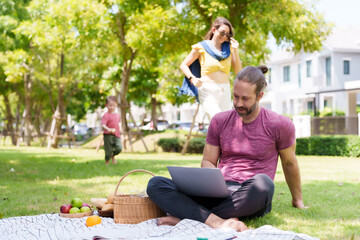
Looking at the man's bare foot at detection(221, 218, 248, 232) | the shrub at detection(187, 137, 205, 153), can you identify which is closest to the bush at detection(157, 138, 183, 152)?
the shrub at detection(187, 137, 205, 153)

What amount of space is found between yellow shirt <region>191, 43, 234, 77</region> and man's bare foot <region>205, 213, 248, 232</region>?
3083 mm

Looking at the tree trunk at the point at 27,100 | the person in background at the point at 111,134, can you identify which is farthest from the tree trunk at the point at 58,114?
the person in background at the point at 111,134

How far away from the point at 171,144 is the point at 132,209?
14.8 meters

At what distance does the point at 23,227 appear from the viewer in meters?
4.13

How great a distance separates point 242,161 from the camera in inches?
172

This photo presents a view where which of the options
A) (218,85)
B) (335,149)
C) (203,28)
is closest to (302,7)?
(203,28)

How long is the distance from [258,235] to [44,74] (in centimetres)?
2221

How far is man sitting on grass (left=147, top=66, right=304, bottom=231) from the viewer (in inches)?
157

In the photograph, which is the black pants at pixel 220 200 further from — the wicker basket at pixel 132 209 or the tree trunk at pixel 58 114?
the tree trunk at pixel 58 114

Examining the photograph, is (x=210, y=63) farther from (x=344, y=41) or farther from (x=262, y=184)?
(x=344, y=41)

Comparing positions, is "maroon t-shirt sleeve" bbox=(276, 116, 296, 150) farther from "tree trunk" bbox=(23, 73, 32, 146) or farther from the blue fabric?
"tree trunk" bbox=(23, 73, 32, 146)

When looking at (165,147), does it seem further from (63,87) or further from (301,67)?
(301,67)

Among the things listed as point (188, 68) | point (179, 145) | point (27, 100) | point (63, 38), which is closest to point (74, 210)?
point (188, 68)

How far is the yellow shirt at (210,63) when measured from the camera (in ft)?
21.6
